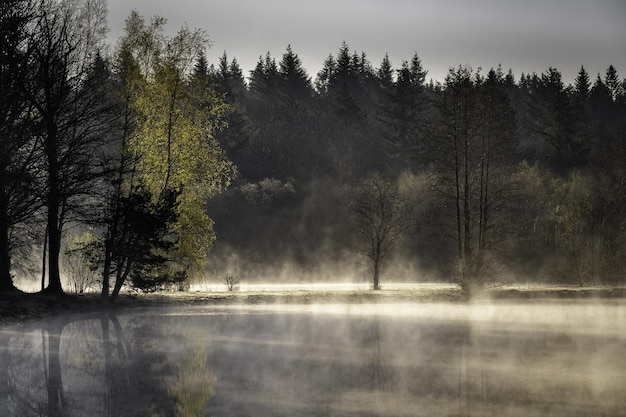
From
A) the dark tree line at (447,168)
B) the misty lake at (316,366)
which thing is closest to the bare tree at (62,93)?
the misty lake at (316,366)

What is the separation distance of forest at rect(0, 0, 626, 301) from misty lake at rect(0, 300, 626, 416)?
674 cm

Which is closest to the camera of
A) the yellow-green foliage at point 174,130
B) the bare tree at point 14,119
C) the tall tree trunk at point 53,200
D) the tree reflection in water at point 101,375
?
the tree reflection in water at point 101,375

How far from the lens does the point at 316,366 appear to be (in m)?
17.3

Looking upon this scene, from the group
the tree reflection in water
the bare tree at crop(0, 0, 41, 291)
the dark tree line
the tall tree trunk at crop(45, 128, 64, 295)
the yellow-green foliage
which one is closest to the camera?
the tree reflection in water

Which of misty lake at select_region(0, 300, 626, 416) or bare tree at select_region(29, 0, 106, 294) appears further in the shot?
bare tree at select_region(29, 0, 106, 294)

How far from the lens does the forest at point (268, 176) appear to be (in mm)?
33500

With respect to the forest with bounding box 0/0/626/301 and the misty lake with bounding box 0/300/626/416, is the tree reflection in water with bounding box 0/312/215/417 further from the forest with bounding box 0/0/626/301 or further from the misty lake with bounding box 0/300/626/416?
the forest with bounding box 0/0/626/301

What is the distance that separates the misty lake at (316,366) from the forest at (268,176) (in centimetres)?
674

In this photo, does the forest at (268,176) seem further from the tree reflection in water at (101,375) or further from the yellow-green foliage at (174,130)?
the tree reflection in water at (101,375)

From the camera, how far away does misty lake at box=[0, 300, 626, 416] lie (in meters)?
13.1

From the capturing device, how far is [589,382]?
15.1m

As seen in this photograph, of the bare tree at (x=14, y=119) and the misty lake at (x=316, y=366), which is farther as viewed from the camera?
the bare tree at (x=14, y=119)

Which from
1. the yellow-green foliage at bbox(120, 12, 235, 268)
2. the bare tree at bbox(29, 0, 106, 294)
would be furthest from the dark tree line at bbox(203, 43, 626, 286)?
the bare tree at bbox(29, 0, 106, 294)

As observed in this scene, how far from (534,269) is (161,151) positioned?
39.9 m
